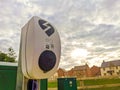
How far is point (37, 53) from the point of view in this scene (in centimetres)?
113

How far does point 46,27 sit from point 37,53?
196 millimetres

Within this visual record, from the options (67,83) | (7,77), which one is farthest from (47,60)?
(67,83)

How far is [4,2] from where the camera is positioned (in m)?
3.14

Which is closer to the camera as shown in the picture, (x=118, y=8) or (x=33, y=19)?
(x=33, y=19)

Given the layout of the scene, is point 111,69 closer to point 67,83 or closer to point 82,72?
point 82,72

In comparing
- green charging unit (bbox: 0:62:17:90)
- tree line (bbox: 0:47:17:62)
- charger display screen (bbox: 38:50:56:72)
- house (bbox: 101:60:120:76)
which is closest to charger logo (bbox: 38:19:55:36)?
charger display screen (bbox: 38:50:56:72)

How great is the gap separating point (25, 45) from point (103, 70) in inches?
1378

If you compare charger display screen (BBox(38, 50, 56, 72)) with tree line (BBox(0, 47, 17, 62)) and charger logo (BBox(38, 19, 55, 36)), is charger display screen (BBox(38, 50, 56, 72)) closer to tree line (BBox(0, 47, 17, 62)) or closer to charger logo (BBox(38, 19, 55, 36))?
charger logo (BBox(38, 19, 55, 36))

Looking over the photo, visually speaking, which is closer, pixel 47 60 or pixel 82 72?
pixel 47 60

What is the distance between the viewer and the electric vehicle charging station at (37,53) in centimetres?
113

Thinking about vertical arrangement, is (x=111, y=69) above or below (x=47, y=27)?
above

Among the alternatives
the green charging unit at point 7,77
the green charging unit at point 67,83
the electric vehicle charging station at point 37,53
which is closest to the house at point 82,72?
the green charging unit at point 67,83

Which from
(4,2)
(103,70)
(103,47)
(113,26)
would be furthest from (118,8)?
(103,70)

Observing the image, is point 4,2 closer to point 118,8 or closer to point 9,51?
point 118,8
